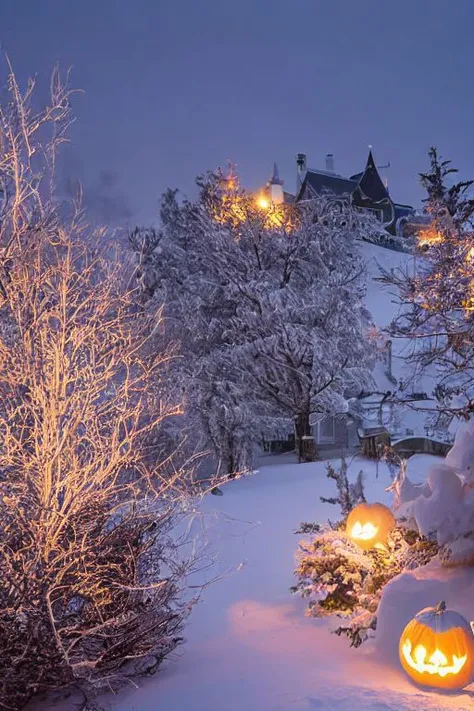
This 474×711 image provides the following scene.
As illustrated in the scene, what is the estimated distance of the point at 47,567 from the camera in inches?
150

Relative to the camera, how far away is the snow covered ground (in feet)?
11.8

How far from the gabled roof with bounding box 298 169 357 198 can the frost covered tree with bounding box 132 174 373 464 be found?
963cm

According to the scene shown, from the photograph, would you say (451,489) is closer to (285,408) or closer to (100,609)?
(100,609)

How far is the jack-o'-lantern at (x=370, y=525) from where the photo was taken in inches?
207

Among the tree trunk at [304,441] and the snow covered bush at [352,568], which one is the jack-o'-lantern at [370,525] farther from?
the tree trunk at [304,441]

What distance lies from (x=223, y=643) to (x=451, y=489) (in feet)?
7.45

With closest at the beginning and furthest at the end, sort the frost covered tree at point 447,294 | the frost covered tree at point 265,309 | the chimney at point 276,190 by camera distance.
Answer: the frost covered tree at point 447,294 < the frost covered tree at point 265,309 < the chimney at point 276,190

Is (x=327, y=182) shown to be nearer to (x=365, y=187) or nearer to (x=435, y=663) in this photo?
Answer: (x=365, y=187)

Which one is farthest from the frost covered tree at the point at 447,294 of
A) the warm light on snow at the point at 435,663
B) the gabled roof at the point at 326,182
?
the gabled roof at the point at 326,182

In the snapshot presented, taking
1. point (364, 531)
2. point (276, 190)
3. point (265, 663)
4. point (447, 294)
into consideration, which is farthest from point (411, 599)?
point (276, 190)

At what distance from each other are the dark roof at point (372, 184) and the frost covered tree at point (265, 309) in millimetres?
11665

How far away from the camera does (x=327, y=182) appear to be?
26875 mm

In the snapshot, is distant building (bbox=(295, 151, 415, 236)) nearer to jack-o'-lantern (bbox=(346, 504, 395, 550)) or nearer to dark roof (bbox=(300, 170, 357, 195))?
dark roof (bbox=(300, 170, 357, 195))

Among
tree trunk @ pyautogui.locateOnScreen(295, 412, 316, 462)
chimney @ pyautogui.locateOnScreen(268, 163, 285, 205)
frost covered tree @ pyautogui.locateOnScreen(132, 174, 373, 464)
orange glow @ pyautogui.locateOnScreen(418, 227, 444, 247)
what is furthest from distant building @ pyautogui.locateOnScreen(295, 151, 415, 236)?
orange glow @ pyautogui.locateOnScreen(418, 227, 444, 247)
